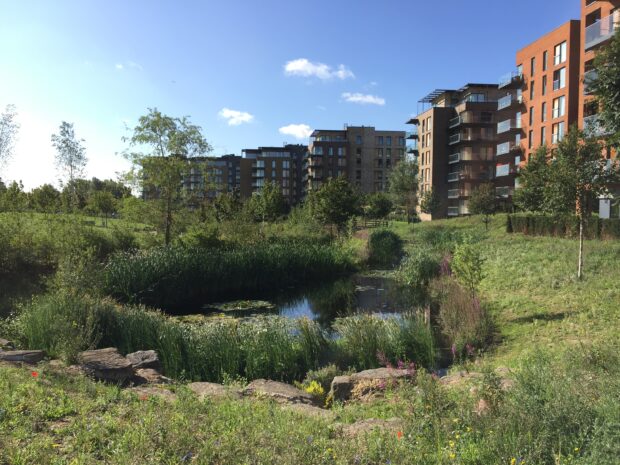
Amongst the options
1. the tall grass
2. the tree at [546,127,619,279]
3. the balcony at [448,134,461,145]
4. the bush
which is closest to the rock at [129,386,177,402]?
the tall grass

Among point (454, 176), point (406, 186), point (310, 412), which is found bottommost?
point (310, 412)

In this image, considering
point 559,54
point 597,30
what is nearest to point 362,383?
point 597,30

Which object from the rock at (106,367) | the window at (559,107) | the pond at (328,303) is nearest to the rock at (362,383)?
the rock at (106,367)

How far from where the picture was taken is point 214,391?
5.79m

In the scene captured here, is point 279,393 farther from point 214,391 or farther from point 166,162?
point 166,162

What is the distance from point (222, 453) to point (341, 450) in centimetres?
88

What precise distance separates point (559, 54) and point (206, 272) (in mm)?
37026

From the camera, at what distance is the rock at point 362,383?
251 inches

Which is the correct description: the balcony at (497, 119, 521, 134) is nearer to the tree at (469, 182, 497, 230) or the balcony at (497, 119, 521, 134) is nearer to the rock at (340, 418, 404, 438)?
the tree at (469, 182, 497, 230)

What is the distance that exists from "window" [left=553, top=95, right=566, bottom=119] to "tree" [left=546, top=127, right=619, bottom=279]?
94.5 ft

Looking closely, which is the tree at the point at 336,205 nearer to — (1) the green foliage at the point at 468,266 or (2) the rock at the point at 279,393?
(1) the green foliage at the point at 468,266

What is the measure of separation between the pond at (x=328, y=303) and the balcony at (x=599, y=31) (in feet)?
76.4

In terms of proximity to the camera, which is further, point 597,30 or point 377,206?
point 377,206

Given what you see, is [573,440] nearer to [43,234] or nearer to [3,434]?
[3,434]
